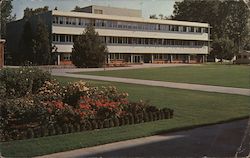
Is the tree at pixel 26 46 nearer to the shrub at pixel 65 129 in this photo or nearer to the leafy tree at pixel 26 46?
the leafy tree at pixel 26 46

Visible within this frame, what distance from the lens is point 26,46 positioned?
6419cm

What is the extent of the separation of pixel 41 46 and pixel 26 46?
3.92 meters

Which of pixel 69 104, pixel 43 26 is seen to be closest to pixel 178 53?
pixel 43 26

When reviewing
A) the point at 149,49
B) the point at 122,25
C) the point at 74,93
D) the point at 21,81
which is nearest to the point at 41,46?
the point at 122,25

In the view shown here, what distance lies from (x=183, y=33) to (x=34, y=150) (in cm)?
8143

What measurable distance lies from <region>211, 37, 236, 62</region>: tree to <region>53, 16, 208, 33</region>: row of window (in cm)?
561

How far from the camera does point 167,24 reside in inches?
3292

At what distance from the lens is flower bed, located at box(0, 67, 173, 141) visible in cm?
903

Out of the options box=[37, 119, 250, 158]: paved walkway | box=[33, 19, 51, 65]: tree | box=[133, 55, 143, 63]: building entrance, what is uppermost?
box=[33, 19, 51, 65]: tree

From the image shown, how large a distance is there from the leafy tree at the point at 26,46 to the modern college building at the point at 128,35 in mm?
3169

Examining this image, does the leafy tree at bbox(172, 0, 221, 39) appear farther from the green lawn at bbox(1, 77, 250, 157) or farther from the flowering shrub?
the flowering shrub

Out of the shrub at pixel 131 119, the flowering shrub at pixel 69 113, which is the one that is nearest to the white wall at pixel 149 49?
the flowering shrub at pixel 69 113

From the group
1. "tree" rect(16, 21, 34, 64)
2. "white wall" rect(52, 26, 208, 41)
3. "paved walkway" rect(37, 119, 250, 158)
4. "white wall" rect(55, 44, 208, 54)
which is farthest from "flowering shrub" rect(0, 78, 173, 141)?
"white wall" rect(55, 44, 208, 54)

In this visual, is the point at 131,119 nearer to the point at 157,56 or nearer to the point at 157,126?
the point at 157,126
